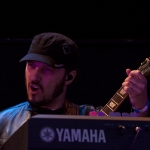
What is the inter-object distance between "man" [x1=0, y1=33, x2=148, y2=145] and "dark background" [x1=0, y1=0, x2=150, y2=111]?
19.8 inches

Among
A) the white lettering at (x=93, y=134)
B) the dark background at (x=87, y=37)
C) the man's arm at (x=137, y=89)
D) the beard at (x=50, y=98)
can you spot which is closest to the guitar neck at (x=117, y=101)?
the man's arm at (x=137, y=89)

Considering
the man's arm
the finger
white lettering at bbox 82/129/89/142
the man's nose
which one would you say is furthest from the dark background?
white lettering at bbox 82/129/89/142

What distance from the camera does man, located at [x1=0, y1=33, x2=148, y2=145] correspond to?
1.85 metres

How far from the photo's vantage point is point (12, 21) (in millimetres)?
2584

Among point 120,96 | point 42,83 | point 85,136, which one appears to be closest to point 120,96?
point 120,96

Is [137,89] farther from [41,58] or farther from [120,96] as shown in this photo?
[41,58]

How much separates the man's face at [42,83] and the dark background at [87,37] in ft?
1.92

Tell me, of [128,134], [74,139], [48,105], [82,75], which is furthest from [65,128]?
[82,75]

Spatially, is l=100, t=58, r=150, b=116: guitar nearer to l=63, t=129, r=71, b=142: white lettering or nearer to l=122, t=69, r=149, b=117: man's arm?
l=122, t=69, r=149, b=117: man's arm

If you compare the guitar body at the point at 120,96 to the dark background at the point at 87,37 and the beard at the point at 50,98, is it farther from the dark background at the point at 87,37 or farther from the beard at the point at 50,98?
the dark background at the point at 87,37

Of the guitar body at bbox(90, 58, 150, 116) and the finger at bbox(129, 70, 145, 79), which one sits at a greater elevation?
the finger at bbox(129, 70, 145, 79)

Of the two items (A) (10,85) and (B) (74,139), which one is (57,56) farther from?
(B) (74,139)

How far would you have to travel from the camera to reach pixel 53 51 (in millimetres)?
1898

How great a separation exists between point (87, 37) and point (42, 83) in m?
0.81
